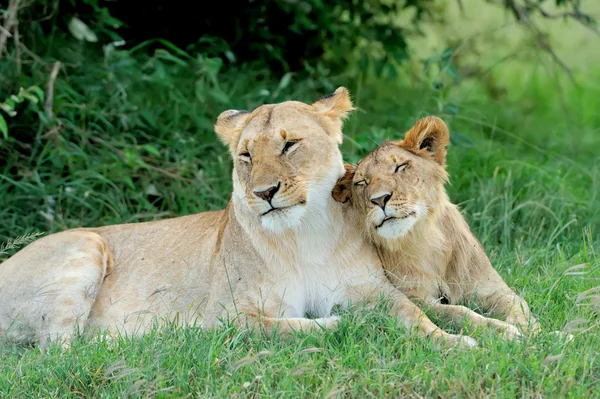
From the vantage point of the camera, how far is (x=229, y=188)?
18.1 ft

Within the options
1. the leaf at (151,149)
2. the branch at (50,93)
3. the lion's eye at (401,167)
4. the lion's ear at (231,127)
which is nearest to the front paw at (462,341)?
the lion's eye at (401,167)

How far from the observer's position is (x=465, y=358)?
3027 millimetres

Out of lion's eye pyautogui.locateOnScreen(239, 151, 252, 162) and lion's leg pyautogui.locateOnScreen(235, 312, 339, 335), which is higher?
lion's eye pyautogui.locateOnScreen(239, 151, 252, 162)

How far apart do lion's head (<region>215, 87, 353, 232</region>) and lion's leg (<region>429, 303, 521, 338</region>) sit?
59 cm

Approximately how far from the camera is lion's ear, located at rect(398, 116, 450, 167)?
373cm

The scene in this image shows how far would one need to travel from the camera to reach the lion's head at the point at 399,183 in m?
3.53

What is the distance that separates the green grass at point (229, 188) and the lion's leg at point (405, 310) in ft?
0.21

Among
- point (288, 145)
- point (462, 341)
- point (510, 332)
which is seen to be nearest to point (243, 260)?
point (288, 145)

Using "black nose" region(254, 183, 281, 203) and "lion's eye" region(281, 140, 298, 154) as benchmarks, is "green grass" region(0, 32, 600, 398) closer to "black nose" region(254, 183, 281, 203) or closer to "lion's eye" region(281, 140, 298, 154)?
"black nose" region(254, 183, 281, 203)

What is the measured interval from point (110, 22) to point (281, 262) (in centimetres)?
240

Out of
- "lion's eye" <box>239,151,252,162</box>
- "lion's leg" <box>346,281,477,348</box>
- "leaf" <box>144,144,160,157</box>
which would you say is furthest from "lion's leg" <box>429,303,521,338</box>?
"leaf" <box>144,144,160,157</box>

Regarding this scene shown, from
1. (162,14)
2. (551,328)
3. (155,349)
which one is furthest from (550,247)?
(162,14)

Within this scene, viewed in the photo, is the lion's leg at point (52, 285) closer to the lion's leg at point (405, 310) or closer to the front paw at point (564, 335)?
the lion's leg at point (405, 310)

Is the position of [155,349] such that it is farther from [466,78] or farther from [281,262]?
[466,78]
